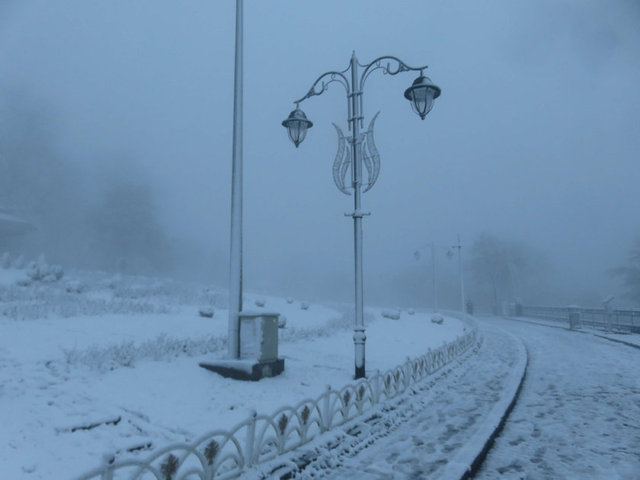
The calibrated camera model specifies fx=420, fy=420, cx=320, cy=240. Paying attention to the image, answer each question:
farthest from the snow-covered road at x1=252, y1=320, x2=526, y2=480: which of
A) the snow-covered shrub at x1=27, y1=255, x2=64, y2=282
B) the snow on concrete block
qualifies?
the snow-covered shrub at x1=27, y1=255, x2=64, y2=282

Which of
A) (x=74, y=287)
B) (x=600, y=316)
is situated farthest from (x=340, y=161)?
(x=600, y=316)

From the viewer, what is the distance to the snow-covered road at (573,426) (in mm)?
4734

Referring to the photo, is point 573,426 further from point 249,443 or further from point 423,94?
point 423,94

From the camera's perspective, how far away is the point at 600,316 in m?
27.7

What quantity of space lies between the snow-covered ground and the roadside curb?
2814 millimetres

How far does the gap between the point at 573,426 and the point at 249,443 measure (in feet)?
16.3

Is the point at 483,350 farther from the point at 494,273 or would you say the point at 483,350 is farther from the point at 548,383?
the point at 494,273

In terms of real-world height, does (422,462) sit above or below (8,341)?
below

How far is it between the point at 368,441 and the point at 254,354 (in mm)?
3300

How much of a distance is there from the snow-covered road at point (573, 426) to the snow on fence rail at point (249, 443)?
1990 millimetres

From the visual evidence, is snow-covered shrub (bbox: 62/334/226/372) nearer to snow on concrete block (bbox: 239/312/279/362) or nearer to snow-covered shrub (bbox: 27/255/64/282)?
snow on concrete block (bbox: 239/312/279/362)

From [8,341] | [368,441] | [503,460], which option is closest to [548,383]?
[503,460]

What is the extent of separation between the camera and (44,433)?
15.8ft

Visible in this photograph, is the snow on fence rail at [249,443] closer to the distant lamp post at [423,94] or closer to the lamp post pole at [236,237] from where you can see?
the lamp post pole at [236,237]
